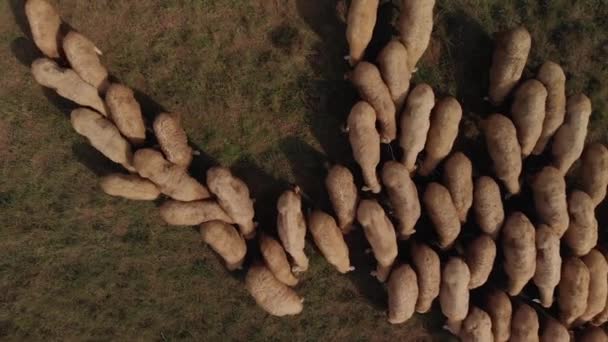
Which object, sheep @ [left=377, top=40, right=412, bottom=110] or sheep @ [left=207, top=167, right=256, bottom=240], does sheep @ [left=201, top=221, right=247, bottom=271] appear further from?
sheep @ [left=377, top=40, right=412, bottom=110]

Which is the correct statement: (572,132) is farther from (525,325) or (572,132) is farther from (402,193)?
(525,325)

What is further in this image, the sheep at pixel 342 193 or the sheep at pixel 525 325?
the sheep at pixel 525 325

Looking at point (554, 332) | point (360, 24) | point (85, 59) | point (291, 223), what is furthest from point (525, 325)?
point (85, 59)

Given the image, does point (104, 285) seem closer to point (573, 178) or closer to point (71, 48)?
point (71, 48)

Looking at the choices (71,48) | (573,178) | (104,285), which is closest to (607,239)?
(573,178)

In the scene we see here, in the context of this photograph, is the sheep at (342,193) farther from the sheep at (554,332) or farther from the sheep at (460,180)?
the sheep at (554,332)

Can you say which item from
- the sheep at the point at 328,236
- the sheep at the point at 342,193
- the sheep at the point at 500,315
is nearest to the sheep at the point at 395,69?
the sheep at the point at 342,193

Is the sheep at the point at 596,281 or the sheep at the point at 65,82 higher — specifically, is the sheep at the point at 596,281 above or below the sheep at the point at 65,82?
above
